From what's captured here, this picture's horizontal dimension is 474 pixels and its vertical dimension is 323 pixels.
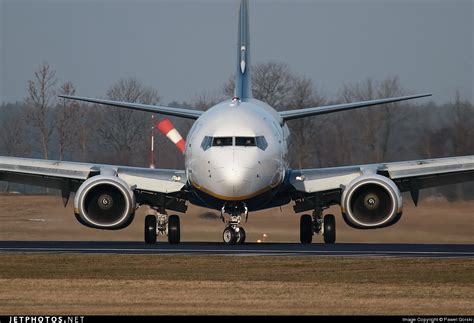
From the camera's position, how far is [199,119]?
43.0 meters

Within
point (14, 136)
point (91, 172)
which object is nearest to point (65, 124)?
point (14, 136)

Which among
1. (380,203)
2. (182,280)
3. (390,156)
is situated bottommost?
(182,280)

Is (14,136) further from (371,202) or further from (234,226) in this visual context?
(234,226)

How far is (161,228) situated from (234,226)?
317cm

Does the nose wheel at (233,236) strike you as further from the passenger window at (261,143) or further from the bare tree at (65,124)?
the bare tree at (65,124)

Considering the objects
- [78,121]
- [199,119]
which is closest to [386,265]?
[199,119]

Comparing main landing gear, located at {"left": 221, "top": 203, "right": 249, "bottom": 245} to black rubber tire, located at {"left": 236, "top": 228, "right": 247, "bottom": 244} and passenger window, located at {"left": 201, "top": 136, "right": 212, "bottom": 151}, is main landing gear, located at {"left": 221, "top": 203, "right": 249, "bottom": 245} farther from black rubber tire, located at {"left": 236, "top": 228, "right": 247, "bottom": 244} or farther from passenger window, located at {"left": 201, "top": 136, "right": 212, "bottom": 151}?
passenger window, located at {"left": 201, "top": 136, "right": 212, "bottom": 151}

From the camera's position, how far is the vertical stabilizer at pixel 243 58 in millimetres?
46700

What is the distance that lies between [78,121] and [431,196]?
1099 inches

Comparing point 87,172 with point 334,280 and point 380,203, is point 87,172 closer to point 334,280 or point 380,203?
point 380,203

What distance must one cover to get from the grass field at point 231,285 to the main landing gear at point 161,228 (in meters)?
8.64

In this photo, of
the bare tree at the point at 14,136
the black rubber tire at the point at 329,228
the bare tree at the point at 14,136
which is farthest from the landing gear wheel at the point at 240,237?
the bare tree at the point at 14,136

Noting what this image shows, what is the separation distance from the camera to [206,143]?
40812mm

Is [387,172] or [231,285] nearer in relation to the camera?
[231,285]
